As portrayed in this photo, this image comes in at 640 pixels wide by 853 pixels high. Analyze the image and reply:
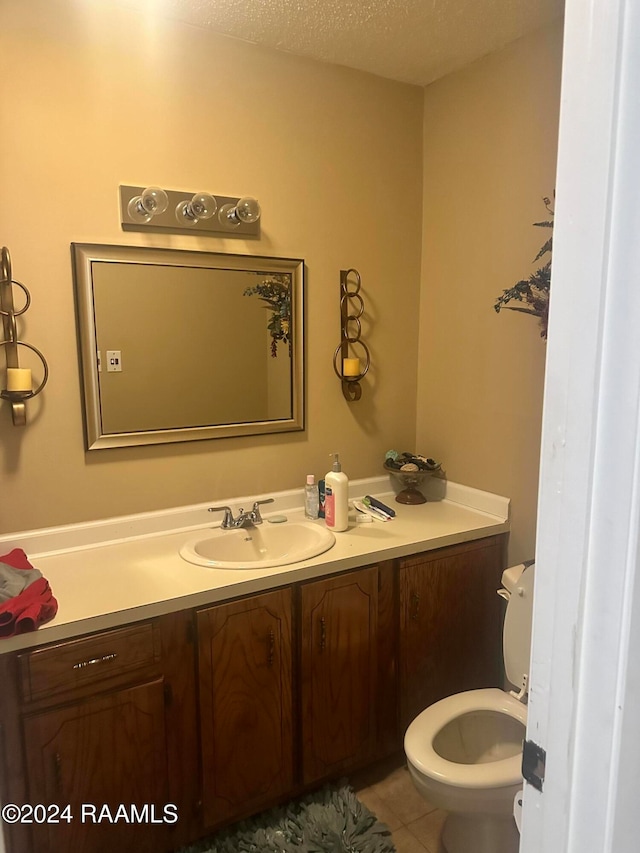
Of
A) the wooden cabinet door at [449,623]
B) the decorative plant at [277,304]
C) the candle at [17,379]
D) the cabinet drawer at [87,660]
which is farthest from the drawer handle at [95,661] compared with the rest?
the decorative plant at [277,304]

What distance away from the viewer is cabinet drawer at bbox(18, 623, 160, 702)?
4.68 ft

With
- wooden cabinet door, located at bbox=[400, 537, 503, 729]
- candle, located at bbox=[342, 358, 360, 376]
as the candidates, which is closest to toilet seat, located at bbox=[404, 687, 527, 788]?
wooden cabinet door, located at bbox=[400, 537, 503, 729]

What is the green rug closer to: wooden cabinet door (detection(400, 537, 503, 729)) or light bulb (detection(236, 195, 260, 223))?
wooden cabinet door (detection(400, 537, 503, 729))

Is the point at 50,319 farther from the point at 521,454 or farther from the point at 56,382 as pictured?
the point at 521,454

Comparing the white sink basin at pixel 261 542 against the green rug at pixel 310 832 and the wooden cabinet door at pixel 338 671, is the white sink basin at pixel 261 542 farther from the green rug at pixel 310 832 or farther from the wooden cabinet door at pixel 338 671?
the green rug at pixel 310 832

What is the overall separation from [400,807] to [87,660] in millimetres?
1179

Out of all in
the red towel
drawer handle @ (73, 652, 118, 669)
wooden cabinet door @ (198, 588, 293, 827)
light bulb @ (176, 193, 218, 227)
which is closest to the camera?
the red towel

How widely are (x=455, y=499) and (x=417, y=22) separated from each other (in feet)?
5.66

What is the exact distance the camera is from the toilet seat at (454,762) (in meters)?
1.51

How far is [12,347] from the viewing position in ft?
5.69

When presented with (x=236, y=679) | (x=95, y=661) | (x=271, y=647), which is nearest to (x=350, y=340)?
(x=271, y=647)

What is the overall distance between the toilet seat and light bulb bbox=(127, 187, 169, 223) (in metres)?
1.75

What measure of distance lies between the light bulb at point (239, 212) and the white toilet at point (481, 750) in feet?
4.81

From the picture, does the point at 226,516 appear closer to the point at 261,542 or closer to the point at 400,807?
the point at 261,542
